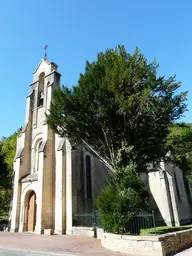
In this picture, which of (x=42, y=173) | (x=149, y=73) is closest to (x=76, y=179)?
(x=42, y=173)

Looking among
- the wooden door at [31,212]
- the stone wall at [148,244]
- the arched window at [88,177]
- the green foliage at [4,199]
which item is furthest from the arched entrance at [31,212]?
the green foliage at [4,199]

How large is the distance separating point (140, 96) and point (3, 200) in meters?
32.0

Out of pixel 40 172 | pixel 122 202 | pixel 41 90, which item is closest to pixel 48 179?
pixel 40 172

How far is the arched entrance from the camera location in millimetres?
16797

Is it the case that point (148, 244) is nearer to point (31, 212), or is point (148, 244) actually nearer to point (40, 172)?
point (40, 172)

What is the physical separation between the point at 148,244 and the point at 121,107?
7.38 m

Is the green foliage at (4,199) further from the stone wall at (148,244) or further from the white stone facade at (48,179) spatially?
the stone wall at (148,244)

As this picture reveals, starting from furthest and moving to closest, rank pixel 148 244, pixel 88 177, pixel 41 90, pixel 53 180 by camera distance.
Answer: pixel 41 90
pixel 88 177
pixel 53 180
pixel 148 244

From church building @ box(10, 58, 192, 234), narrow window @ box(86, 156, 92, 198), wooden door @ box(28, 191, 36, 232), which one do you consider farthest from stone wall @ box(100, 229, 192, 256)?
wooden door @ box(28, 191, 36, 232)

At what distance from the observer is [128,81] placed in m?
12.5

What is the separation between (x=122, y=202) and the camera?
403 inches

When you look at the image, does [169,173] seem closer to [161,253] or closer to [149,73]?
[149,73]

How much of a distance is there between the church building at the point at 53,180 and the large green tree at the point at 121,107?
359 centimetres

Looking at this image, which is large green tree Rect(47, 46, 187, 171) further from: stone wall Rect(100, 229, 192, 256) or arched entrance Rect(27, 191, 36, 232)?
arched entrance Rect(27, 191, 36, 232)
